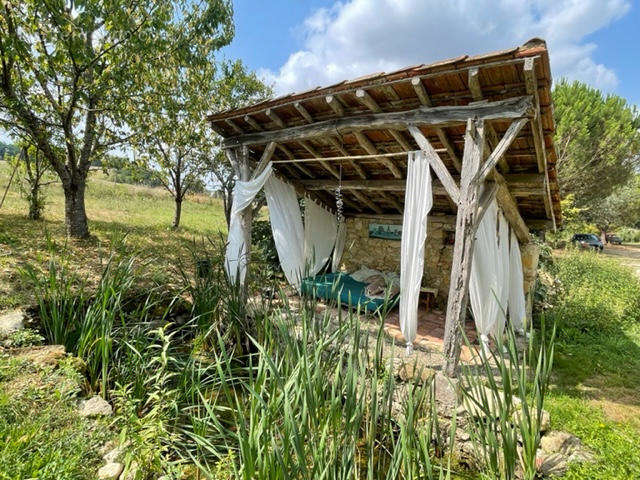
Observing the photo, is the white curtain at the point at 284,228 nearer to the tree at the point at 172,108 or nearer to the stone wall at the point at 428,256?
the stone wall at the point at 428,256

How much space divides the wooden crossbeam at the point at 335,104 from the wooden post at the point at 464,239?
4.43ft

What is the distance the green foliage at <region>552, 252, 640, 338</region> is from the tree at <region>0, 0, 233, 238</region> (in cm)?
653

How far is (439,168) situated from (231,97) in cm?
883

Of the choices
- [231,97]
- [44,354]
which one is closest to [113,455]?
[44,354]

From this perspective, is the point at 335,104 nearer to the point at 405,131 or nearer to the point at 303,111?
the point at 303,111

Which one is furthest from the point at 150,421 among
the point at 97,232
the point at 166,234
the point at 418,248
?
the point at 166,234

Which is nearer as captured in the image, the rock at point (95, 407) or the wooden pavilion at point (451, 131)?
the rock at point (95, 407)

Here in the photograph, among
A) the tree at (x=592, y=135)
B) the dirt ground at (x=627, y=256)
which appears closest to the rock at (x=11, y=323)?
the dirt ground at (x=627, y=256)

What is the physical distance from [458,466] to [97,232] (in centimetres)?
837

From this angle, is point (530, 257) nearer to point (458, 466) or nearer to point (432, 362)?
point (432, 362)

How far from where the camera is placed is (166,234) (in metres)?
9.23

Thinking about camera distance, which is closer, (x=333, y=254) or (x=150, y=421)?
(x=150, y=421)

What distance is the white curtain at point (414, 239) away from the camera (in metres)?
3.18

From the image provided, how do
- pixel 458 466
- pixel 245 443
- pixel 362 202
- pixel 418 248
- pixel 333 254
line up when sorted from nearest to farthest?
pixel 245 443 → pixel 458 466 → pixel 418 248 → pixel 362 202 → pixel 333 254
